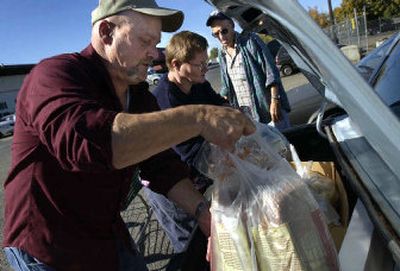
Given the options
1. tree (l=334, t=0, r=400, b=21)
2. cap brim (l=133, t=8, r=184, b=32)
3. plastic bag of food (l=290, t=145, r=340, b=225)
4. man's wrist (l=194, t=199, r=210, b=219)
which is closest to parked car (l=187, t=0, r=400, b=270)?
plastic bag of food (l=290, t=145, r=340, b=225)

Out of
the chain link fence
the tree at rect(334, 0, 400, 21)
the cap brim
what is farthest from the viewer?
the tree at rect(334, 0, 400, 21)

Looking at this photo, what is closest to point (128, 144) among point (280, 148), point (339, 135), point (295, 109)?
point (280, 148)

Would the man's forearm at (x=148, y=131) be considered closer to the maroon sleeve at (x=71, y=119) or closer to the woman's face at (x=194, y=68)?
the maroon sleeve at (x=71, y=119)

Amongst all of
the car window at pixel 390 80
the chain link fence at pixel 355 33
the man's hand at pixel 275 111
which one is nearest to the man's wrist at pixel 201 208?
the car window at pixel 390 80

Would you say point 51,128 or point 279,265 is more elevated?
point 51,128

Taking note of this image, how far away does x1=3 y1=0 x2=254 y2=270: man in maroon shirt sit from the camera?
1.37 metres

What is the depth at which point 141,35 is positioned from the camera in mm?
1687

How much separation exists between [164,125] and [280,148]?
896 mm

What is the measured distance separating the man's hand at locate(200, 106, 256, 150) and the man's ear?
54 centimetres

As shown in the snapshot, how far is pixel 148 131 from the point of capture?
54.2 inches

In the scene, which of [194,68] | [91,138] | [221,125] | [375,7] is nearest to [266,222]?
[221,125]

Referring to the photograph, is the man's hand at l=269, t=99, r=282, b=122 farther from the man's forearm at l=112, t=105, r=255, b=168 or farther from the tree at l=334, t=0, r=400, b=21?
the tree at l=334, t=0, r=400, b=21

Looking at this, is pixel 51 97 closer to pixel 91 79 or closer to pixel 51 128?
pixel 51 128

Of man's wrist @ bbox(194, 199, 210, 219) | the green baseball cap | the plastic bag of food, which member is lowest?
man's wrist @ bbox(194, 199, 210, 219)
